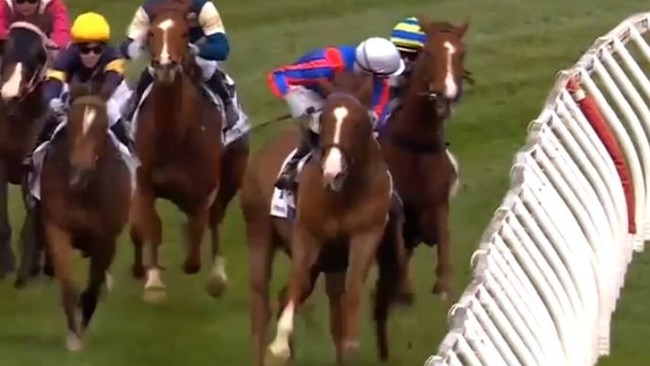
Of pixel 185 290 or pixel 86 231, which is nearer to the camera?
pixel 86 231

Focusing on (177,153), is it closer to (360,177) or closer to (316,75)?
(316,75)

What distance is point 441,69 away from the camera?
8391mm

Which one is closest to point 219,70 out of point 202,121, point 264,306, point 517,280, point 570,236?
point 202,121

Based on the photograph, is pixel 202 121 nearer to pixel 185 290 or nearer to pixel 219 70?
pixel 219 70

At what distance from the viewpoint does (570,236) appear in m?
6.46

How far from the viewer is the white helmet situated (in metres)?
8.09

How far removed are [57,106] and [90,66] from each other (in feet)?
1.15

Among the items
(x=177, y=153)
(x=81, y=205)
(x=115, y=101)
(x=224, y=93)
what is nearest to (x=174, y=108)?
(x=177, y=153)

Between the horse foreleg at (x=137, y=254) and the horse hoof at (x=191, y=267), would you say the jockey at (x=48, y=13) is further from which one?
the horse hoof at (x=191, y=267)

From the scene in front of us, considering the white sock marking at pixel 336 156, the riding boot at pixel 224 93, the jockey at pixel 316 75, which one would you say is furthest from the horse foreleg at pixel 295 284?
the riding boot at pixel 224 93

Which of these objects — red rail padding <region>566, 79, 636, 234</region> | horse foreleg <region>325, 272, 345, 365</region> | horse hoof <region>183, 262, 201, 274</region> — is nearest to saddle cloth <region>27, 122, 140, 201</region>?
horse hoof <region>183, 262, 201, 274</region>

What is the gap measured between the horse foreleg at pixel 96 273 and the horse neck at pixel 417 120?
152 cm

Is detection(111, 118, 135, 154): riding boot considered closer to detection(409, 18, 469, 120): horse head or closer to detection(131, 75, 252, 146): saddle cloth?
detection(131, 75, 252, 146): saddle cloth

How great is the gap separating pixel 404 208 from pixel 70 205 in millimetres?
1619
